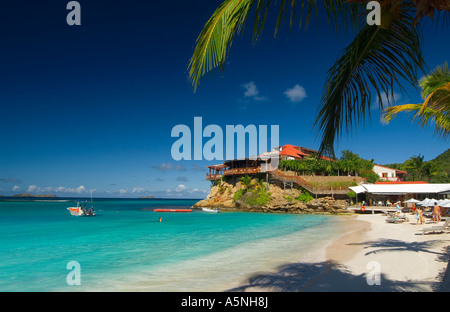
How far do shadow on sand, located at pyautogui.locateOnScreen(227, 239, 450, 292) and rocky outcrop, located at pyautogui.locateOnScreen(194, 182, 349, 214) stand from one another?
2819 centimetres

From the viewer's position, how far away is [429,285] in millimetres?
6191

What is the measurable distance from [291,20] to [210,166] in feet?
169

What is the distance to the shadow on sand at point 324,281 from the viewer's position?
6.37 m

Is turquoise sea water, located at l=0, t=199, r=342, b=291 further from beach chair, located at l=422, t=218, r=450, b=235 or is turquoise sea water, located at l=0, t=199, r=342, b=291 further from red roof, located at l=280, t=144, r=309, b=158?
red roof, located at l=280, t=144, r=309, b=158

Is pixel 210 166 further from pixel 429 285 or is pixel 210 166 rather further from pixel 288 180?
pixel 429 285

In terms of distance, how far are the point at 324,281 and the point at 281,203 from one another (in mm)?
34067

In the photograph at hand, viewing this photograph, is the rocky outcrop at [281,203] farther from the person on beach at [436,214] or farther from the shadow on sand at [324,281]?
the shadow on sand at [324,281]

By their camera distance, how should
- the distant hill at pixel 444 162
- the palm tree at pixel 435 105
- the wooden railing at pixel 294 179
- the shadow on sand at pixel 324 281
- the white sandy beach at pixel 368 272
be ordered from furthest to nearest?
the distant hill at pixel 444 162 < the wooden railing at pixel 294 179 < the white sandy beach at pixel 368 272 < the shadow on sand at pixel 324 281 < the palm tree at pixel 435 105

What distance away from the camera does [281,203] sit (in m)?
40.9

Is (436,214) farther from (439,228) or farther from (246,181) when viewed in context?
(246,181)

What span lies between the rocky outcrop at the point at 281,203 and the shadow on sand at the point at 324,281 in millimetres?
28186

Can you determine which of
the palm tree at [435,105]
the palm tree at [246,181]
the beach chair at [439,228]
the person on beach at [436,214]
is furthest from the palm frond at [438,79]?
the palm tree at [246,181]

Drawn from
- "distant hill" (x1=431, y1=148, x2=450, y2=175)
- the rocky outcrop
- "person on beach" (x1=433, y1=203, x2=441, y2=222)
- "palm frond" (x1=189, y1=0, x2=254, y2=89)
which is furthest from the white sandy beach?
"distant hill" (x1=431, y1=148, x2=450, y2=175)
